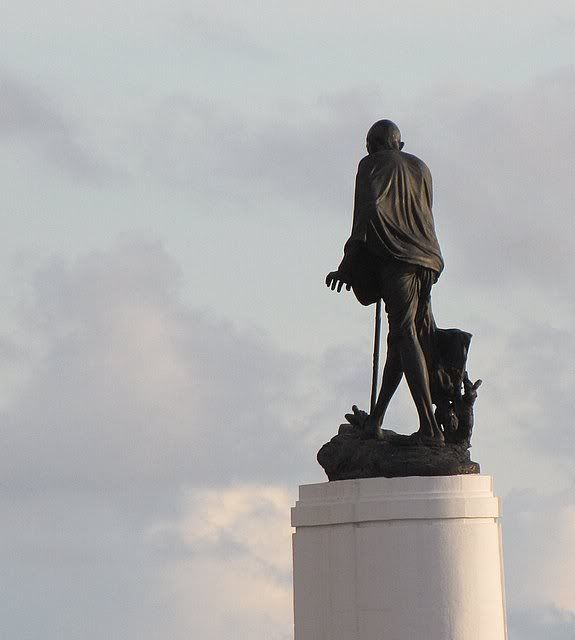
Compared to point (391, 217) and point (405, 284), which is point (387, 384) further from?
point (391, 217)

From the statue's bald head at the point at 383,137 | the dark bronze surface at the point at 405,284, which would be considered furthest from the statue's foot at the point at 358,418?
the statue's bald head at the point at 383,137

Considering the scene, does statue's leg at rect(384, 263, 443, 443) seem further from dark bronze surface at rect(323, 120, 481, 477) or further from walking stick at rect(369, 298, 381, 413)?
walking stick at rect(369, 298, 381, 413)

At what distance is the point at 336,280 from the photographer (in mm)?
18688

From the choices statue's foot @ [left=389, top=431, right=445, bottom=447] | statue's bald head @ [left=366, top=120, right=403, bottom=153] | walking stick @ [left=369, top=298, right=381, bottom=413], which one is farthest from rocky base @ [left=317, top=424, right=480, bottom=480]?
statue's bald head @ [left=366, top=120, right=403, bottom=153]

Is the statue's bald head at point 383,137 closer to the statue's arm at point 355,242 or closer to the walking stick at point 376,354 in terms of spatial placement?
the statue's arm at point 355,242

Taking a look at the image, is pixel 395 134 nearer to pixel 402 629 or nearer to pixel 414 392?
pixel 414 392

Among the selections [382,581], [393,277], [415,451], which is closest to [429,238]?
[393,277]

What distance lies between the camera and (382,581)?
17.3 metres

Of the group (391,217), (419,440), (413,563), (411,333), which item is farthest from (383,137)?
(413,563)

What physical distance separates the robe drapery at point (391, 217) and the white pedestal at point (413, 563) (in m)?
2.27

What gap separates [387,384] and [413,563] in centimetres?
214

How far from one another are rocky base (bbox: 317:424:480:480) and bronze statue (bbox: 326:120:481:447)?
0.11 meters

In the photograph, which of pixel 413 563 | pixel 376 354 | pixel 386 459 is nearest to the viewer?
pixel 413 563

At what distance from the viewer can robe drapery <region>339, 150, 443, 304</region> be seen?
18109mm
